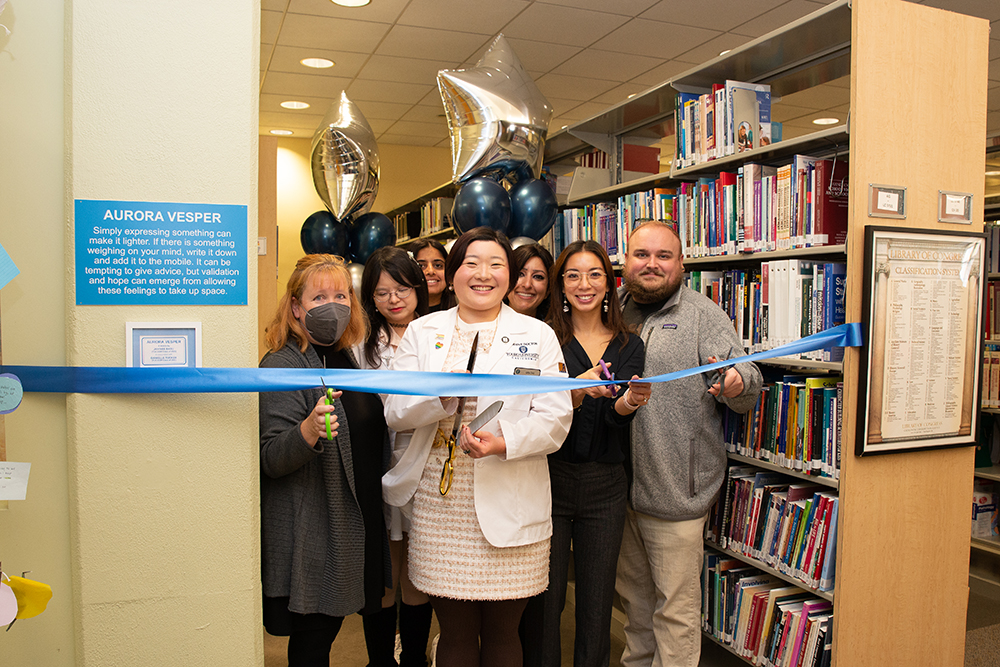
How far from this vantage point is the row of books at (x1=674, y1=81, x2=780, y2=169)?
278cm

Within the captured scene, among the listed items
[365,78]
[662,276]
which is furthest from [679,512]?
[365,78]

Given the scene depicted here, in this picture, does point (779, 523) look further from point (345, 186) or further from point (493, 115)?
point (345, 186)

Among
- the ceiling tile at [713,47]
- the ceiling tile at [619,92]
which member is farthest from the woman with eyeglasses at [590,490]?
the ceiling tile at [619,92]

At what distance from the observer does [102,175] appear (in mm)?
1532

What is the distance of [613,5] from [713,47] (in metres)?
1.05

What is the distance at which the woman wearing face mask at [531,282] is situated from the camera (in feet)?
9.01

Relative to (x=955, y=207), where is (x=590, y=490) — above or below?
below

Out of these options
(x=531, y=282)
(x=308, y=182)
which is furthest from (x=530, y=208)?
(x=308, y=182)

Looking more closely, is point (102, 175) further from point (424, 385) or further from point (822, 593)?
point (822, 593)

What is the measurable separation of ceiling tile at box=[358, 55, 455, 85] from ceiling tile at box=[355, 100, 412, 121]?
0.72 m

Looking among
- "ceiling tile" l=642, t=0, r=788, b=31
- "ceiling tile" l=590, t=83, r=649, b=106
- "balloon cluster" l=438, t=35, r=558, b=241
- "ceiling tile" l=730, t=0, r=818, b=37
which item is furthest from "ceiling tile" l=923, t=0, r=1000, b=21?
"balloon cluster" l=438, t=35, r=558, b=241

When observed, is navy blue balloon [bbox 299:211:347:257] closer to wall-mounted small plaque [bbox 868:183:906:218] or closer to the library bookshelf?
the library bookshelf

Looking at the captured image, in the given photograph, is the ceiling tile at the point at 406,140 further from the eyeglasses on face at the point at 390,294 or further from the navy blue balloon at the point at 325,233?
the eyeglasses on face at the point at 390,294

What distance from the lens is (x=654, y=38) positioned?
470 centimetres
